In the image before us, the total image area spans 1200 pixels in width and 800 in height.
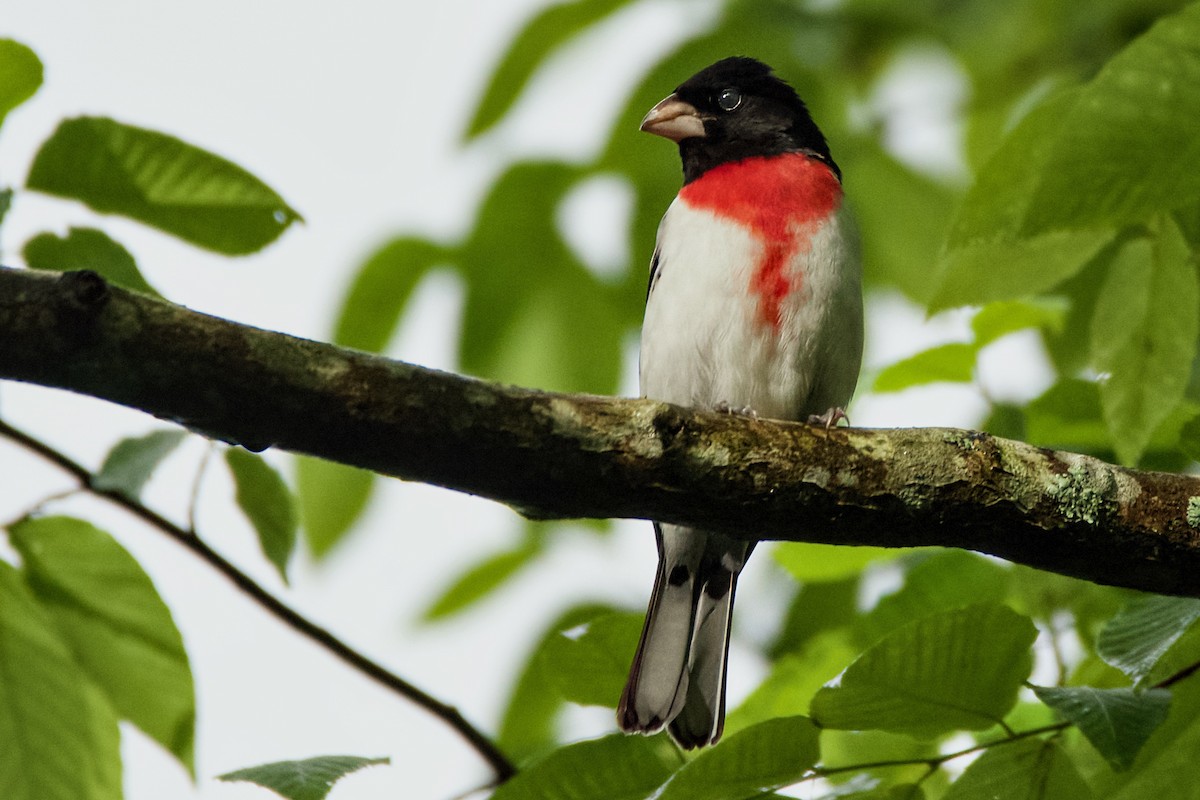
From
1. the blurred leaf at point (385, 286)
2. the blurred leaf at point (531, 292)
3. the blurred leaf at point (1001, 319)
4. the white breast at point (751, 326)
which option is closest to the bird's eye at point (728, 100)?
the white breast at point (751, 326)

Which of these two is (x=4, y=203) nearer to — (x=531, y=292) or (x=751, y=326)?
(x=531, y=292)

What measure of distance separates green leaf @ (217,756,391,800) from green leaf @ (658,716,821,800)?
46cm

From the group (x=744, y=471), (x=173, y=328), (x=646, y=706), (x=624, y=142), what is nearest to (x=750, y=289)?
(x=624, y=142)

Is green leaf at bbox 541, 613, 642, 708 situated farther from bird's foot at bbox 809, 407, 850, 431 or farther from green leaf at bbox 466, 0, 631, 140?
green leaf at bbox 466, 0, 631, 140

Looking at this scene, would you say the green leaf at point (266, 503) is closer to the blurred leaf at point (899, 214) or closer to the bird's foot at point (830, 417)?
the bird's foot at point (830, 417)

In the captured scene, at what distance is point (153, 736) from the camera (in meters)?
2.31

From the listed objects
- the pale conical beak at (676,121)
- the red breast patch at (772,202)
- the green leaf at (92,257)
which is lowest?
the green leaf at (92,257)

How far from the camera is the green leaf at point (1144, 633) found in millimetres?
1951

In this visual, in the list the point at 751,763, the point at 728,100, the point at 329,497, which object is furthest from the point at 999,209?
the point at 728,100

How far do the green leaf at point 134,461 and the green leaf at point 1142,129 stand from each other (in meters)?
1.75

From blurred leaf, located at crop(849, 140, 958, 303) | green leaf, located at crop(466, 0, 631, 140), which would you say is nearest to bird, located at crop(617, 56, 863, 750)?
blurred leaf, located at crop(849, 140, 958, 303)

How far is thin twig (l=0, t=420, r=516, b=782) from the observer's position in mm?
2408

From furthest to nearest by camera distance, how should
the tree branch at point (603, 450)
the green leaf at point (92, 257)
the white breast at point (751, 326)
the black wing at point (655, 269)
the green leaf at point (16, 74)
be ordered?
the black wing at point (655, 269)
the white breast at point (751, 326)
the green leaf at point (92, 257)
the green leaf at point (16, 74)
the tree branch at point (603, 450)

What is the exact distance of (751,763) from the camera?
6.40 ft
